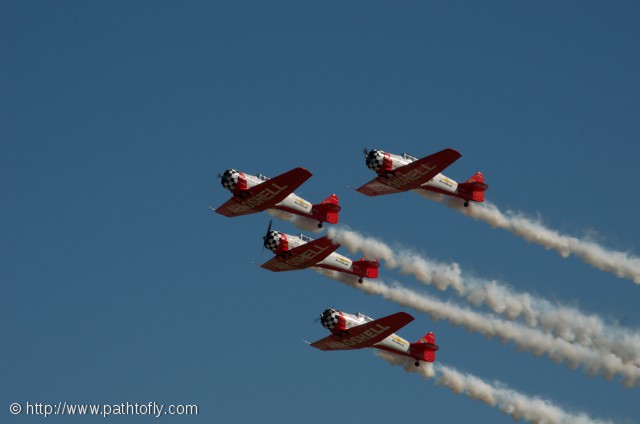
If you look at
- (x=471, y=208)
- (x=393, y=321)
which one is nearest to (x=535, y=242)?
(x=471, y=208)

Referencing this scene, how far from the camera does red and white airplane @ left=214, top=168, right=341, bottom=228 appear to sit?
→ 329 ft

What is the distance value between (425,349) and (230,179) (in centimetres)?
1496

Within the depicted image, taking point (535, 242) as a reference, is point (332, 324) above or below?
below

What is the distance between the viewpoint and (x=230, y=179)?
10138 cm

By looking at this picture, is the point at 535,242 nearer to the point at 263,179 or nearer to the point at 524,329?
the point at 524,329

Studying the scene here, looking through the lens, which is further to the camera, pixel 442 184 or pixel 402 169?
pixel 442 184

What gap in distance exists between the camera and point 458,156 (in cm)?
10006

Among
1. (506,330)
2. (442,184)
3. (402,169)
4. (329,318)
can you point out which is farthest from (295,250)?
(506,330)

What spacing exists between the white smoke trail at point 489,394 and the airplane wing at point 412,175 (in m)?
9.23

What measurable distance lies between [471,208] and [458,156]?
8856 mm

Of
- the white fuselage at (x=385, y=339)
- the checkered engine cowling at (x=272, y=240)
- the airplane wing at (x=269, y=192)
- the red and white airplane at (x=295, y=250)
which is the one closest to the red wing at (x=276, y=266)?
the red and white airplane at (x=295, y=250)

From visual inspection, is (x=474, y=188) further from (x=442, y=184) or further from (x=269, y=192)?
(x=269, y=192)

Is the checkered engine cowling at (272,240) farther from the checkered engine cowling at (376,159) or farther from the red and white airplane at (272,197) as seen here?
the checkered engine cowling at (376,159)

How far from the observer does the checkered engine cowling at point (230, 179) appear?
101 m
